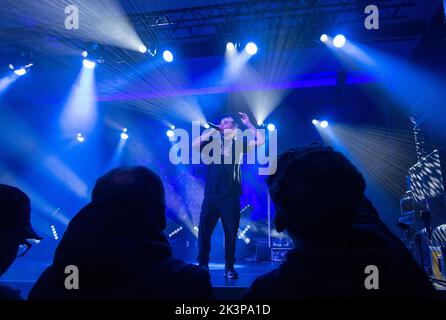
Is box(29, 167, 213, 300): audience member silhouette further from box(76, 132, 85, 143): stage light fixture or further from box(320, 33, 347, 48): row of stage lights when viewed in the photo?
box(76, 132, 85, 143): stage light fixture

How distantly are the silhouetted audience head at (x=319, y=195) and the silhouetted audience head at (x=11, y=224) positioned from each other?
139cm

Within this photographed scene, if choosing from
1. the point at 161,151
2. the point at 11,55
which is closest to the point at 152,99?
the point at 161,151

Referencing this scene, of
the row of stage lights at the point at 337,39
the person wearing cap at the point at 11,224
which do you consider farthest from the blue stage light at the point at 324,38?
the person wearing cap at the point at 11,224

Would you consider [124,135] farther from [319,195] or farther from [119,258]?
[319,195]

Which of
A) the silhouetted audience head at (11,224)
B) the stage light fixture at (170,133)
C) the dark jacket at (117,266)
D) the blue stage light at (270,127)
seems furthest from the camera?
the stage light fixture at (170,133)

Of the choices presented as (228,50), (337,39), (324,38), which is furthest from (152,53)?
(337,39)

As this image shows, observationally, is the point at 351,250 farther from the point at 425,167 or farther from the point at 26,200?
the point at 425,167

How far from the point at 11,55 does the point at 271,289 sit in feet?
23.8

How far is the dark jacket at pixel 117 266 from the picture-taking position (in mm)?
1083

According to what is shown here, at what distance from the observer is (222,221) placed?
339 centimetres

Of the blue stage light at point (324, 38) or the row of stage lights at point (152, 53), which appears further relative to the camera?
the row of stage lights at point (152, 53)

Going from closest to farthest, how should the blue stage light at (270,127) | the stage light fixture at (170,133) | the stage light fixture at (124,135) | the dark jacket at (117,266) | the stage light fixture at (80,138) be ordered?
the dark jacket at (117,266), the blue stage light at (270,127), the stage light fixture at (80,138), the stage light fixture at (170,133), the stage light fixture at (124,135)

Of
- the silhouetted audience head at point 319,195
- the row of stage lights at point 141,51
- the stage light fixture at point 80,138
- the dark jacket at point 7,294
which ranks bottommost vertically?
the dark jacket at point 7,294

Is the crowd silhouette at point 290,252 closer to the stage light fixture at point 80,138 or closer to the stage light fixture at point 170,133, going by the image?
the stage light fixture at point 170,133
